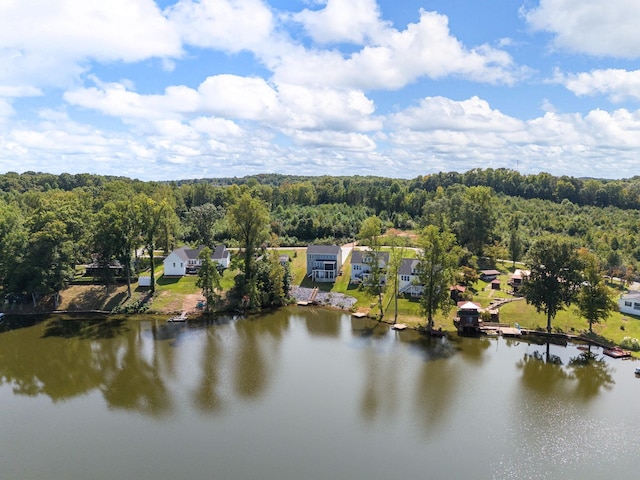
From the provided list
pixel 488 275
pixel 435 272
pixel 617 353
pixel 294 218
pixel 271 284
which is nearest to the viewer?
pixel 617 353

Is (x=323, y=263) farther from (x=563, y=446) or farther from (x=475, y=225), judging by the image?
(x=563, y=446)

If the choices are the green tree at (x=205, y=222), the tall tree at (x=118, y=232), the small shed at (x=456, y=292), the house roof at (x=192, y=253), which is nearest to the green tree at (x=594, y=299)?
the small shed at (x=456, y=292)

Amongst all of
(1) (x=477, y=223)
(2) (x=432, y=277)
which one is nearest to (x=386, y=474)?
(2) (x=432, y=277)

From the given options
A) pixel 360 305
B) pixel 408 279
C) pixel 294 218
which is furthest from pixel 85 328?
pixel 294 218

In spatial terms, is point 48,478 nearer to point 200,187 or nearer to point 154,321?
point 154,321

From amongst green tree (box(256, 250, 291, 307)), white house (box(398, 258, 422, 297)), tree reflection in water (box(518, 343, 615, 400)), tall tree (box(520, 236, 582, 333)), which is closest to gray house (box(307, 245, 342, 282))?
green tree (box(256, 250, 291, 307))
